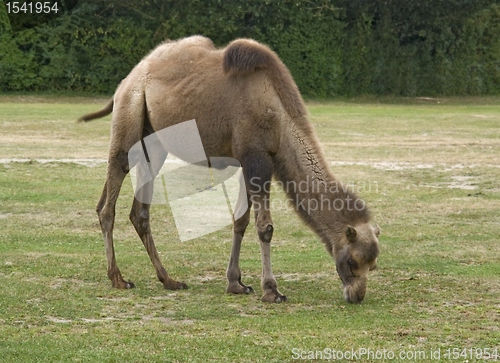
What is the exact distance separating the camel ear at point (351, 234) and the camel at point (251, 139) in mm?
11

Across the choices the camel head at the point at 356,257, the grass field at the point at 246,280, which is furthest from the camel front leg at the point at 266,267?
the camel head at the point at 356,257

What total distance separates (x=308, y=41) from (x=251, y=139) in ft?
98.8

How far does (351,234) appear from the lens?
6645 millimetres

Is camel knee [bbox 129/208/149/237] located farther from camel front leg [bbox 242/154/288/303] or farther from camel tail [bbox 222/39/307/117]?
camel tail [bbox 222/39/307/117]

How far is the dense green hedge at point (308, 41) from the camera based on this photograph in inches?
1344

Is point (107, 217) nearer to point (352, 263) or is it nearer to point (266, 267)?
point (266, 267)

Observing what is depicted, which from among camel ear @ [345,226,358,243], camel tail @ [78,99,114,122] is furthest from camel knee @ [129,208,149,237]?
camel ear @ [345,226,358,243]

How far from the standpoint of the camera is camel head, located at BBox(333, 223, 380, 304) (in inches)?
263

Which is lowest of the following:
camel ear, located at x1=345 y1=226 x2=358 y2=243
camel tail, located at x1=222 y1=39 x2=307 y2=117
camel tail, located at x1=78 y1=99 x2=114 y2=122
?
camel ear, located at x1=345 y1=226 x2=358 y2=243

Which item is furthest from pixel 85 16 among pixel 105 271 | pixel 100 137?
pixel 105 271

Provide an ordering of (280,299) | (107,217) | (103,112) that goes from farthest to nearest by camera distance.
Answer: (103,112) → (107,217) → (280,299)

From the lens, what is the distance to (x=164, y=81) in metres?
7.78

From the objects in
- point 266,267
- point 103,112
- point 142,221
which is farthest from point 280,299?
point 103,112

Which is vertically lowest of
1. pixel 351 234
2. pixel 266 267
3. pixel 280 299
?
pixel 280 299
